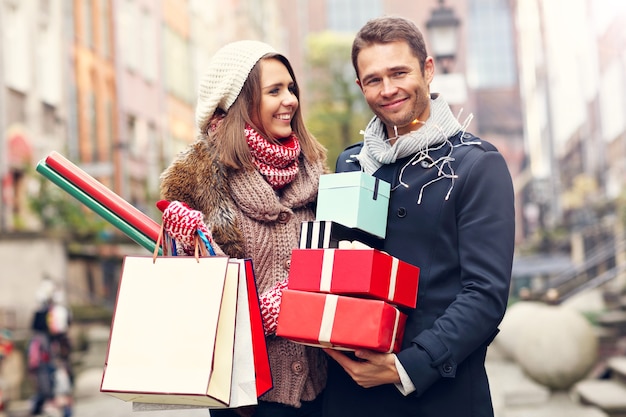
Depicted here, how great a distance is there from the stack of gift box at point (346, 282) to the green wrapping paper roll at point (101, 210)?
59 cm

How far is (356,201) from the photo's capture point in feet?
9.58

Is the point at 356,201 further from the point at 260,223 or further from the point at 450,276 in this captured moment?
the point at 260,223

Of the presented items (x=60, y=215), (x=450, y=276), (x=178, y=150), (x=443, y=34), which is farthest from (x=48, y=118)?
(x=450, y=276)

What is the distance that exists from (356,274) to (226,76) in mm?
1021

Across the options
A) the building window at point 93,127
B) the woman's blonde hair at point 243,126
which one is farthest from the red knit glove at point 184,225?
the building window at point 93,127

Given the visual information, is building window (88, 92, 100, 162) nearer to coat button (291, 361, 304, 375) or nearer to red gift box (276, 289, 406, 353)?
coat button (291, 361, 304, 375)

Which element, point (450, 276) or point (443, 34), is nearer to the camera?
point (450, 276)

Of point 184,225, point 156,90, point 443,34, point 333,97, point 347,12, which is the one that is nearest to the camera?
point 184,225

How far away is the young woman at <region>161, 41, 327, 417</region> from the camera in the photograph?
3.25 m

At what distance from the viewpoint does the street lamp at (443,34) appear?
→ 11656mm

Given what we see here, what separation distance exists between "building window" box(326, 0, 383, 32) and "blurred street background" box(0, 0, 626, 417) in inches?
711

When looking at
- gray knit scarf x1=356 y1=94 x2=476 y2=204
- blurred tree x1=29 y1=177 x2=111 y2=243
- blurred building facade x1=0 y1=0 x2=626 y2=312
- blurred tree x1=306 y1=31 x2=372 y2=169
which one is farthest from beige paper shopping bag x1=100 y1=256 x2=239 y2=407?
blurred tree x1=306 y1=31 x2=372 y2=169

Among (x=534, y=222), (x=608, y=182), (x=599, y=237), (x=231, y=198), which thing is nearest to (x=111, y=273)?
(x=599, y=237)

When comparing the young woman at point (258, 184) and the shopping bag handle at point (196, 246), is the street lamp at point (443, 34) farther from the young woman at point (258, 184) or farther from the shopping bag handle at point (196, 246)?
the shopping bag handle at point (196, 246)
